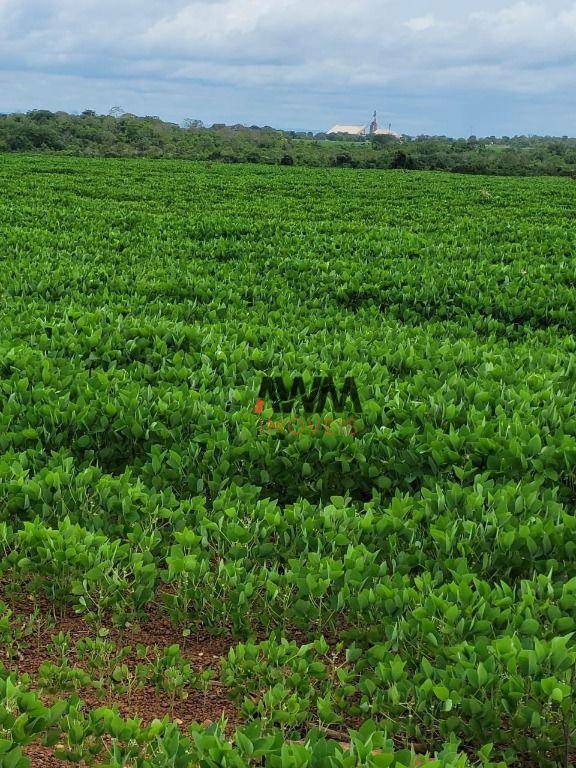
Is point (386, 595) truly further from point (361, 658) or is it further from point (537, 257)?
point (537, 257)

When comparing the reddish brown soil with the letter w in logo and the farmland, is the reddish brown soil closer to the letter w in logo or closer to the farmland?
the farmland

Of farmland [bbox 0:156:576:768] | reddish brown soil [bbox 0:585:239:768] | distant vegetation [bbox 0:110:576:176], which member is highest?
distant vegetation [bbox 0:110:576:176]

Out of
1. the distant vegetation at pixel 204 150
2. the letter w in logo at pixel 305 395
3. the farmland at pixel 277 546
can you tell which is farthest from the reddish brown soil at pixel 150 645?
the distant vegetation at pixel 204 150

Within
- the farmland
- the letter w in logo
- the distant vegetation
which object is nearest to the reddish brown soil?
the farmland

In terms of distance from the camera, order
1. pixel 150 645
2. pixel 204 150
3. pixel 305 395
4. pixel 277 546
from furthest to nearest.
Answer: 1. pixel 204 150
2. pixel 305 395
3. pixel 277 546
4. pixel 150 645

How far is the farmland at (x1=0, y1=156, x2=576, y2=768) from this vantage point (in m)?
3.01

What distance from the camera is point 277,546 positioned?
433cm

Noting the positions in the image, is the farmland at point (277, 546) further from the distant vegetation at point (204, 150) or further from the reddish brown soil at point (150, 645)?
the distant vegetation at point (204, 150)

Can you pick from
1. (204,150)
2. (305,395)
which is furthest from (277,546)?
(204,150)

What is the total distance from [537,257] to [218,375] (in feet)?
35.2

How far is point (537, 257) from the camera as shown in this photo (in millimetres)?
15164

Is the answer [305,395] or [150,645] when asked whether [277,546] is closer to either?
[150,645]

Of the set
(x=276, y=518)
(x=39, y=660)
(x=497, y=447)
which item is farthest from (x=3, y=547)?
(x=497, y=447)

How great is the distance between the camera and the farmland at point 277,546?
301cm
